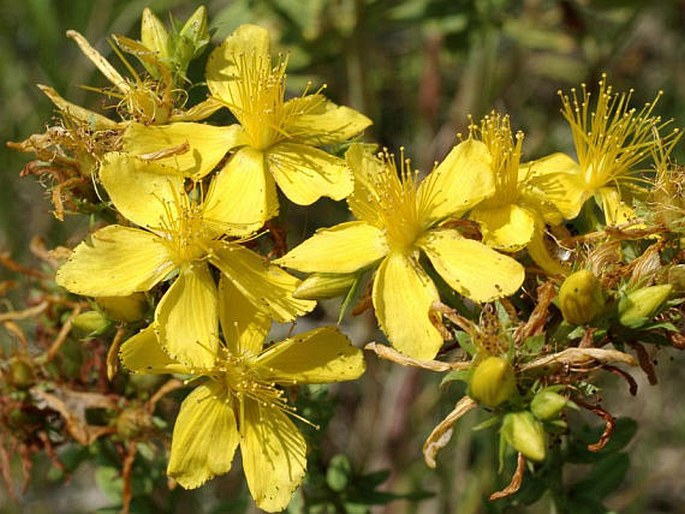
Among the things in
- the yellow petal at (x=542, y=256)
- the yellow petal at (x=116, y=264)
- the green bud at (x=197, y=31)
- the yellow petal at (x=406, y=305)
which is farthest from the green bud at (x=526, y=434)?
the green bud at (x=197, y=31)

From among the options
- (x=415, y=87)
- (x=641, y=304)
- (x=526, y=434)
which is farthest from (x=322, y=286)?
(x=415, y=87)

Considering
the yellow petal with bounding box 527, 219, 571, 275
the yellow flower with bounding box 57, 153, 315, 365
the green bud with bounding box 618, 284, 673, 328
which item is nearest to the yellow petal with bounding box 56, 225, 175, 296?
the yellow flower with bounding box 57, 153, 315, 365

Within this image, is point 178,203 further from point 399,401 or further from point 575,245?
point 399,401

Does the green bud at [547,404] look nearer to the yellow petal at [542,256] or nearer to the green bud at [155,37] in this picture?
the yellow petal at [542,256]

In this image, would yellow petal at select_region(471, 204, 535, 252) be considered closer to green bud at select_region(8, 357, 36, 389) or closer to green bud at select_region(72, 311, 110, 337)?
green bud at select_region(72, 311, 110, 337)

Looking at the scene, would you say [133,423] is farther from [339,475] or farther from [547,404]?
[547,404]

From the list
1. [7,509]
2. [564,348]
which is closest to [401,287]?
[564,348]

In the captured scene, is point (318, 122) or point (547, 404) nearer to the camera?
point (547, 404)
